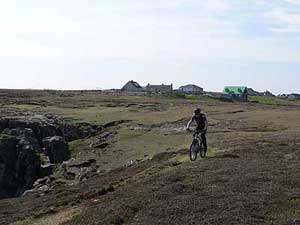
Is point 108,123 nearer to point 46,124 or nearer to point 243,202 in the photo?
point 46,124

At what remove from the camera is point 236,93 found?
15400cm

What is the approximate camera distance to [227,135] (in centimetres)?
4681

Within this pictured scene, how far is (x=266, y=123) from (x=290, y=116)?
662cm

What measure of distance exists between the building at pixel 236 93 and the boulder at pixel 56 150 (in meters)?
90.5

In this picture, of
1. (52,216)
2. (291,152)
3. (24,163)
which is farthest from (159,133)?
(52,216)

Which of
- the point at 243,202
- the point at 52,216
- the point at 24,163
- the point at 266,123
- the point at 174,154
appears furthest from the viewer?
the point at 266,123

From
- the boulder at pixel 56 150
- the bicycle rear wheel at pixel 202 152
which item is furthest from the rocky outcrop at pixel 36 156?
the bicycle rear wheel at pixel 202 152

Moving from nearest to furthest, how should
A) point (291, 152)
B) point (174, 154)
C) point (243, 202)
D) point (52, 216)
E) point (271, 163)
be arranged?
point (243, 202) < point (52, 216) < point (271, 163) < point (291, 152) < point (174, 154)

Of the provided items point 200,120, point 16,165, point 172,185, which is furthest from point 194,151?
point 16,165

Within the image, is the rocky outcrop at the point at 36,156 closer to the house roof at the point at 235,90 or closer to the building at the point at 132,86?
the house roof at the point at 235,90

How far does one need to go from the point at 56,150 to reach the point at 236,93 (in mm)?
105630

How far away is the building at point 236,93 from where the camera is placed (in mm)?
144700

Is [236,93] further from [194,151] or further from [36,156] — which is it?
[194,151]

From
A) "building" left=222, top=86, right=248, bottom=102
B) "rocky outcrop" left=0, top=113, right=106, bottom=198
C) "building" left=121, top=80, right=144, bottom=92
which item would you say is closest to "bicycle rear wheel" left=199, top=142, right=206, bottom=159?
"rocky outcrop" left=0, top=113, right=106, bottom=198
